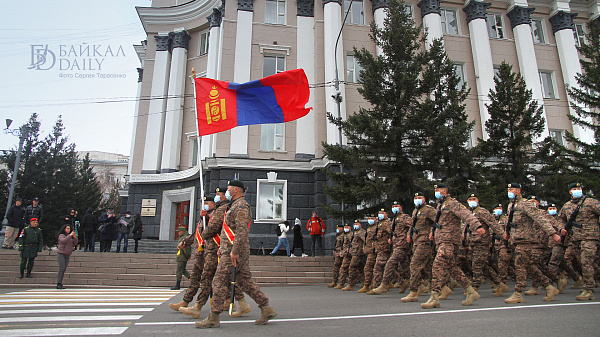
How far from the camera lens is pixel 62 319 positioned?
572 cm

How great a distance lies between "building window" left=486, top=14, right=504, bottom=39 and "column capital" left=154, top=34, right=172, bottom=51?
20474 millimetres

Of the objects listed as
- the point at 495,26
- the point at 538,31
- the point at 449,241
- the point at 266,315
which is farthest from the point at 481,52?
the point at 266,315

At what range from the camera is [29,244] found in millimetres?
12047

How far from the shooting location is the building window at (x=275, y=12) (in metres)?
22.7

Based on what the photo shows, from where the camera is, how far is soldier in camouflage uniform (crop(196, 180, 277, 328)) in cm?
532

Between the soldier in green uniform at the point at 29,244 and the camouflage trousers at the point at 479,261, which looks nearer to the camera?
the camouflage trousers at the point at 479,261

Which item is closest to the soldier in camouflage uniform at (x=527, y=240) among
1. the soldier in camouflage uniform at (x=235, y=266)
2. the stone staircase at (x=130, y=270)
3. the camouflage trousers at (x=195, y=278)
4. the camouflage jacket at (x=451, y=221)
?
the camouflage jacket at (x=451, y=221)

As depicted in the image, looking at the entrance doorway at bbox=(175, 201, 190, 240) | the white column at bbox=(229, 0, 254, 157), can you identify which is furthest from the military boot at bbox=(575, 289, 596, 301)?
the entrance doorway at bbox=(175, 201, 190, 240)

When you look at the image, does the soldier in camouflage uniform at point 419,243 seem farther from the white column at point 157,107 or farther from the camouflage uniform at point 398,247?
the white column at point 157,107

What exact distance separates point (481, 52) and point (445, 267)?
787 inches

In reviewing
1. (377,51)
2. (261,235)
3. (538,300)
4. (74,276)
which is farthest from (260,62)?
(538,300)

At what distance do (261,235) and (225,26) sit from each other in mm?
11656

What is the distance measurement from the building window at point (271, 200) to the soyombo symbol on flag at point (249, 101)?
894 centimetres

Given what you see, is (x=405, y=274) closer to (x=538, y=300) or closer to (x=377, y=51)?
(x=538, y=300)
